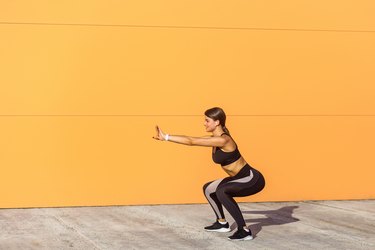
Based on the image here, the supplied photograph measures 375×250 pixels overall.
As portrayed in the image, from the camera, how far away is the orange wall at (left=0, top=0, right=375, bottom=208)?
11.8 meters

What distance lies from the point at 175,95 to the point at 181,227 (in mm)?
2823

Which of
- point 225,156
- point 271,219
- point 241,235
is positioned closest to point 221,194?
point 225,156

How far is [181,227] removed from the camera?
10.0 metres

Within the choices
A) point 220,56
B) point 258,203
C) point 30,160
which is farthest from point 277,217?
point 30,160

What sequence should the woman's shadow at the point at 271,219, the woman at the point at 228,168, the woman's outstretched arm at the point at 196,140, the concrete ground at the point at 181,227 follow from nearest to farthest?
the concrete ground at the point at 181,227 → the woman's outstretched arm at the point at 196,140 → the woman at the point at 228,168 → the woman's shadow at the point at 271,219

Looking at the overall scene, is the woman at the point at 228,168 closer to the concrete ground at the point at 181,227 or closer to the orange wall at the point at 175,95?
the concrete ground at the point at 181,227

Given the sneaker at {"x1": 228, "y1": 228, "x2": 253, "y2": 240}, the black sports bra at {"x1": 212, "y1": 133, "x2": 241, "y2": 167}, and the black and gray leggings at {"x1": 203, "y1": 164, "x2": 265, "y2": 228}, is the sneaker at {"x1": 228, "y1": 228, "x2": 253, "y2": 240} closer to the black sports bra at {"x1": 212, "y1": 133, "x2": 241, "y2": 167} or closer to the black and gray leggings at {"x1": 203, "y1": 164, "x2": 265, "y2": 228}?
the black and gray leggings at {"x1": 203, "y1": 164, "x2": 265, "y2": 228}

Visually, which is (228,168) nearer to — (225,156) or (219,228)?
(225,156)

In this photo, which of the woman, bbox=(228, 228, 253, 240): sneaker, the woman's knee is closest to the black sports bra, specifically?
the woman

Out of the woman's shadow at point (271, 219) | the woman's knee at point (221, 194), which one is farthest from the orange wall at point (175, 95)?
the woman's knee at point (221, 194)

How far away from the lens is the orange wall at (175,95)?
11.8 meters

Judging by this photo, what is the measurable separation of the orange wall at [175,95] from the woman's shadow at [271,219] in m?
1.08

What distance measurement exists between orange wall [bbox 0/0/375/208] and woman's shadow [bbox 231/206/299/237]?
1076 mm

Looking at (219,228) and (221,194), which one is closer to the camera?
(221,194)
